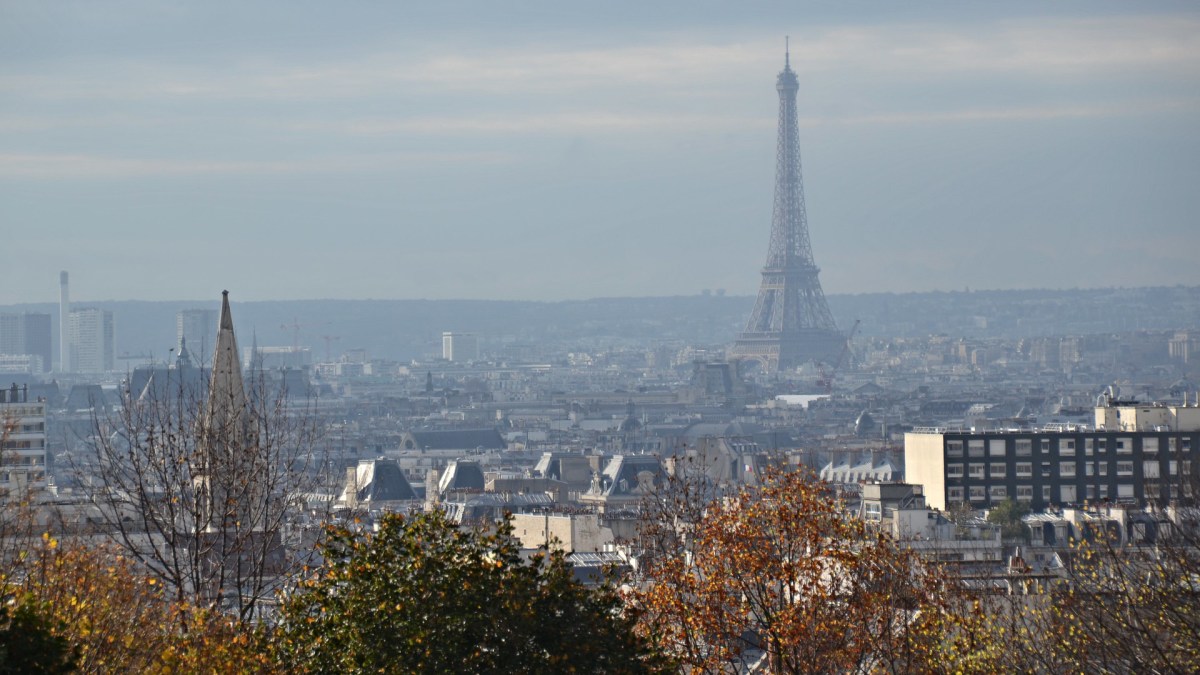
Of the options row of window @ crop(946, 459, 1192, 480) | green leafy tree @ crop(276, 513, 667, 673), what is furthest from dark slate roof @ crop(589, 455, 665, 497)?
green leafy tree @ crop(276, 513, 667, 673)

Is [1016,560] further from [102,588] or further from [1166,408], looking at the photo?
[1166,408]

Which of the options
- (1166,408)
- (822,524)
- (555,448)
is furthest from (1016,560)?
(555,448)

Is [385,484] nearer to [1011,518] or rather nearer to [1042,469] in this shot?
[1042,469]

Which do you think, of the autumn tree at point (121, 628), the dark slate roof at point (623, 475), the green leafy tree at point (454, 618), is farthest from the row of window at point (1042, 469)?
the green leafy tree at point (454, 618)

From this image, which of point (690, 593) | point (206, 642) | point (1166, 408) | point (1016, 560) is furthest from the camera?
point (1166, 408)

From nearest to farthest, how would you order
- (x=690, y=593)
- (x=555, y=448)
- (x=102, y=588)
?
1. (x=102, y=588)
2. (x=690, y=593)
3. (x=555, y=448)

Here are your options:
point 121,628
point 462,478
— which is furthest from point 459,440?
point 121,628

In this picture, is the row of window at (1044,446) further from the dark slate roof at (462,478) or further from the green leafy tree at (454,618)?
the green leafy tree at (454,618)
